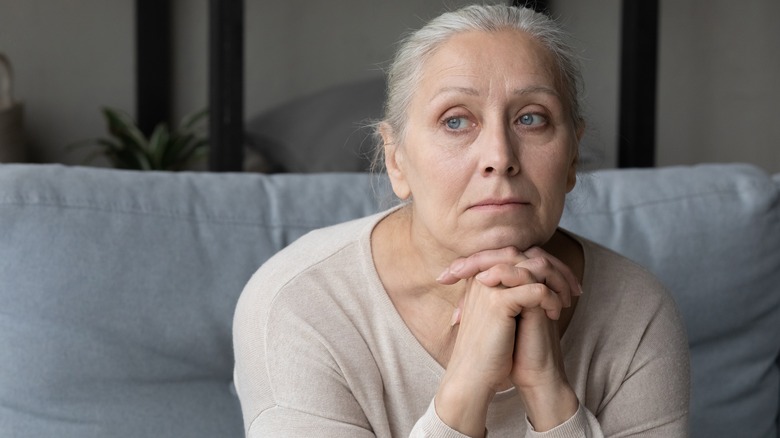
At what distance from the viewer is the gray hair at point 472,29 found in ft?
4.82

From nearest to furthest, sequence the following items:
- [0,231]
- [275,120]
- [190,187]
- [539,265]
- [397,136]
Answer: [539,265] < [397,136] < [0,231] < [190,187] < [275,120]

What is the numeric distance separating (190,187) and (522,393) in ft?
2.42

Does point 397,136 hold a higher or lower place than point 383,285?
higher

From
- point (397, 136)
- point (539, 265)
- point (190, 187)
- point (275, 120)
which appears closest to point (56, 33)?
point (275, 120)

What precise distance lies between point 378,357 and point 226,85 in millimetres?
1543

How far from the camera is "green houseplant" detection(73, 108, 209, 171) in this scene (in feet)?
10.6

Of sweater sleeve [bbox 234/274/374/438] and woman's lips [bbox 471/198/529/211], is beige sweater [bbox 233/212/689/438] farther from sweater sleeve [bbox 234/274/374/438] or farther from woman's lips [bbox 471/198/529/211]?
woman's lips [bbox 471/198/529/211]

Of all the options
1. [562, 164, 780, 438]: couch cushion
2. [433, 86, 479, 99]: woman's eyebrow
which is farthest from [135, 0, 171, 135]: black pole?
[433, 86, 479, 99]: woman's eyebrow

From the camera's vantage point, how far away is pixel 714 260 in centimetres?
200

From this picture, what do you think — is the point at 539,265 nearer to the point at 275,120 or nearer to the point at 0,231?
the point at 0,231

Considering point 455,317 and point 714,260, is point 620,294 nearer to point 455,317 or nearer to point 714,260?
point 455,317

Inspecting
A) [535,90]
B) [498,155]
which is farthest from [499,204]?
→ [535,90]

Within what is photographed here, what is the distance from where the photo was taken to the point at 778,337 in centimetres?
208

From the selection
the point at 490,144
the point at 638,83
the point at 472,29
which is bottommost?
the point at 638,83
